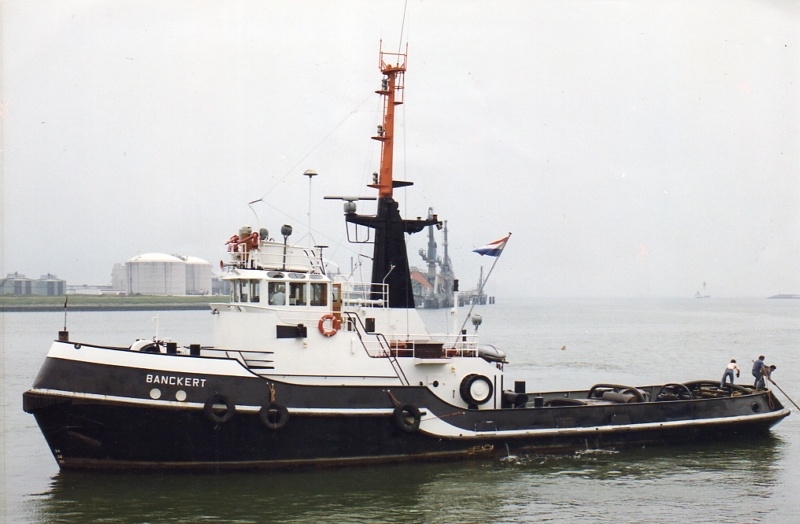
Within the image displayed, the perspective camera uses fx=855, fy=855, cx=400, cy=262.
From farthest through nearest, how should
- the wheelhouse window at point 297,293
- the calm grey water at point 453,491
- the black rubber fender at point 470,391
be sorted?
the black rubber fender at point 470,391
the wheelhouse window at point 297,293
the calm grey water at point 453,491

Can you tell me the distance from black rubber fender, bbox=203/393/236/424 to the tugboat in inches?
1.2

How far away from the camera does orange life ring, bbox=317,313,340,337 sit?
14.6m

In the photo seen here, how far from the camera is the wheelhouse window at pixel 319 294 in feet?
49.4

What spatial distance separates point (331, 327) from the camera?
14859mm

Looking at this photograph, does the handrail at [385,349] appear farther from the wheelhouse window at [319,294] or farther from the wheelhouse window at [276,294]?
the wheelhouse window at [276,294]

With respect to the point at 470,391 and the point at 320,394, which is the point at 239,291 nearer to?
the point at 320,394

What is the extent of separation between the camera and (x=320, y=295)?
15.1 m

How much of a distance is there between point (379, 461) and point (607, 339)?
148 ft

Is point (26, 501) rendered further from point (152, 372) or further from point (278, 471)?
point (278, 471)

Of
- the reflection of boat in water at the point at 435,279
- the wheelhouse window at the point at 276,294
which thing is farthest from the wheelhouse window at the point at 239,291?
the reflection of boat in water at the point at 435,279

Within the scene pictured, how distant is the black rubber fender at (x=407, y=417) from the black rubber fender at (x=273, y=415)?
1.88 metres

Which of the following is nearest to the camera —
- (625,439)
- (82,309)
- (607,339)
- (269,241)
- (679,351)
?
(269,241)

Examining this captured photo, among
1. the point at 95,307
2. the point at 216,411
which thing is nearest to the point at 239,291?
the point at 216,411

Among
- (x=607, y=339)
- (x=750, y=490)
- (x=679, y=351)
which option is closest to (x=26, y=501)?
(x=750, y=490)
